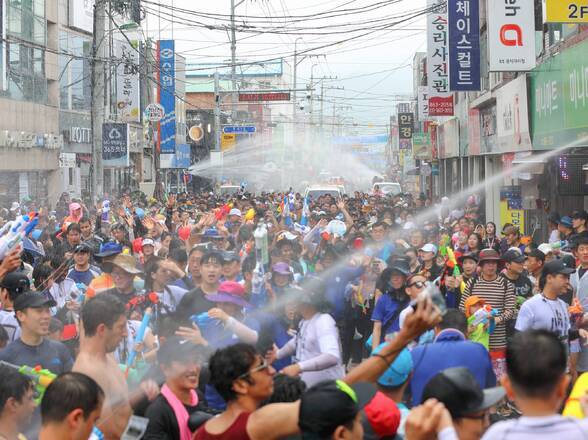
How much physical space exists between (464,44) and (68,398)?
1839 centimetres

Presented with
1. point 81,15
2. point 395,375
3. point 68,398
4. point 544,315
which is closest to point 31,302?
point 68,398

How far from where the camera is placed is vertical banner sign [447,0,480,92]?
2056cm

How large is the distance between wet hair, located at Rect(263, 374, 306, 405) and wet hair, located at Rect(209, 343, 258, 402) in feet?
0.90

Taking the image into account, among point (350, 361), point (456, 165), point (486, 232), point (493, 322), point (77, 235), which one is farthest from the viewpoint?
point (456, 165)

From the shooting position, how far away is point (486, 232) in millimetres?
15906

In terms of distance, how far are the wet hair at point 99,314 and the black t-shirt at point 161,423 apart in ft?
1.77

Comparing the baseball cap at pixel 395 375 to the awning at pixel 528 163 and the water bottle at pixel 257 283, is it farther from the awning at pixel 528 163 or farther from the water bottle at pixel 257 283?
the awning at pixel 528 163

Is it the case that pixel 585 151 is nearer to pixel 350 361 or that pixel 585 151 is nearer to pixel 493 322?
pixel 350 361

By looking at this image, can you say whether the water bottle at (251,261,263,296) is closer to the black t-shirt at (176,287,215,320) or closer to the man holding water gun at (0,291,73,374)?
the black t-shirt at (176,287,215,320)

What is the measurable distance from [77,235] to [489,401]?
350 inches

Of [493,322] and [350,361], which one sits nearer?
[493,322]

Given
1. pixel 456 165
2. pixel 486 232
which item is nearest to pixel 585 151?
pixel 486 232

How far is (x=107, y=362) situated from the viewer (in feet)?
15.9

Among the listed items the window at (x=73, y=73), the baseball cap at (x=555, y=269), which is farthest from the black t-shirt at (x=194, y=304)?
the window at (x=73, y=73)
